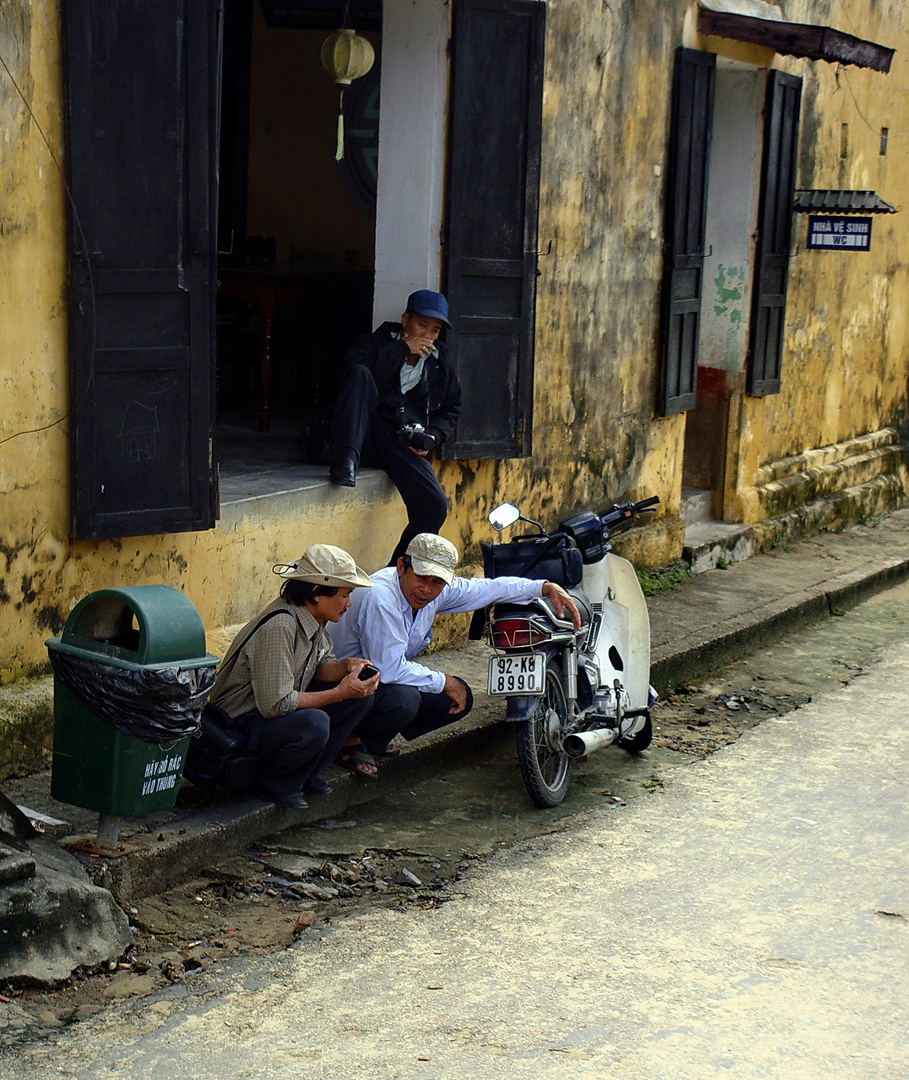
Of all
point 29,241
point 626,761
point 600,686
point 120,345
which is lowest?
point 626,761

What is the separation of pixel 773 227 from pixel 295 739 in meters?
7.09

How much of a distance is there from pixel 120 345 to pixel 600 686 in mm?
2534

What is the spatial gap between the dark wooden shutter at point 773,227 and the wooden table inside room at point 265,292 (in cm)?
352

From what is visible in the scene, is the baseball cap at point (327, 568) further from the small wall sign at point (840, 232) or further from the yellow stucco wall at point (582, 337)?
the small wall sign at point (840, 232)

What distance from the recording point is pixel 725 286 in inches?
429

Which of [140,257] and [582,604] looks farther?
[582,604]

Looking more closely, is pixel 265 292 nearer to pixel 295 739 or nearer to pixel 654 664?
pixel 654 664

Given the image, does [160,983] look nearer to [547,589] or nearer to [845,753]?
[547,589]

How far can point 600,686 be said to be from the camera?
6.40 meters

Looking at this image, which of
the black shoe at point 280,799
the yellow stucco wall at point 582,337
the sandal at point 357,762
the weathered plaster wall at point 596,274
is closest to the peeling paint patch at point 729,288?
the yellow stucco wall at point 582,337

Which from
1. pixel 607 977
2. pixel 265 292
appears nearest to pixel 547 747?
pixel 607 977

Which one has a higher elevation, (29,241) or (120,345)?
(29,241)

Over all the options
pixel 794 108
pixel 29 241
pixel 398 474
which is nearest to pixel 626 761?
pixel 398 474

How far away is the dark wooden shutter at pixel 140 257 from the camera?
553cm
